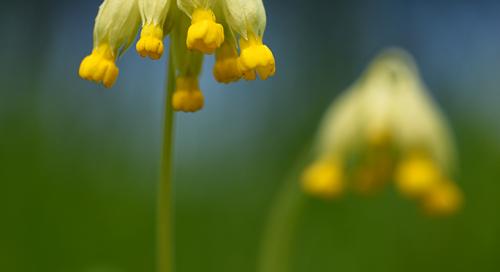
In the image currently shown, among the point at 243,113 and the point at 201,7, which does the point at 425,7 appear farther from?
the point at 201,7

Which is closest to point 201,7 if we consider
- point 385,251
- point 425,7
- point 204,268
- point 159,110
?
point 204,268

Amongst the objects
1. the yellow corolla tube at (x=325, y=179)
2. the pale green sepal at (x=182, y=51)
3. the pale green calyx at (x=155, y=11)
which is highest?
the pale green calyx at (x=155, y=11)

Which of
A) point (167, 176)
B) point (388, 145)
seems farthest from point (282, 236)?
point (167, 176)

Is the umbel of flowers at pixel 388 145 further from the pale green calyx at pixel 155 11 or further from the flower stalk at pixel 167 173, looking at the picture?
the pale green calyx at pixel 155 11

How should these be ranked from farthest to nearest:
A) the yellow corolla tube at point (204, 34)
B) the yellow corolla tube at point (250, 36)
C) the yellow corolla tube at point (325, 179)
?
the yellow corolla tube at point (325, 179) < the yellow corolla tube at point (250, 36) < the yellow corolla tube at point (204, 34)

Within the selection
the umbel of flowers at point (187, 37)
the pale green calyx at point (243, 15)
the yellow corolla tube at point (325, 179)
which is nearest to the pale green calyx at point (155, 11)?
the umbel of flowers at point (187, 37)

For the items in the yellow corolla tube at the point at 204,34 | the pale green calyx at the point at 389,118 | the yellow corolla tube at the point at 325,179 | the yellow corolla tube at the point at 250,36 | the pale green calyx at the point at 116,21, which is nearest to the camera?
the yellow corolla tube at the point at 204,34

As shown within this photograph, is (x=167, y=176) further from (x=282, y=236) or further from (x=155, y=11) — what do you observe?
(x=282, y=236)
